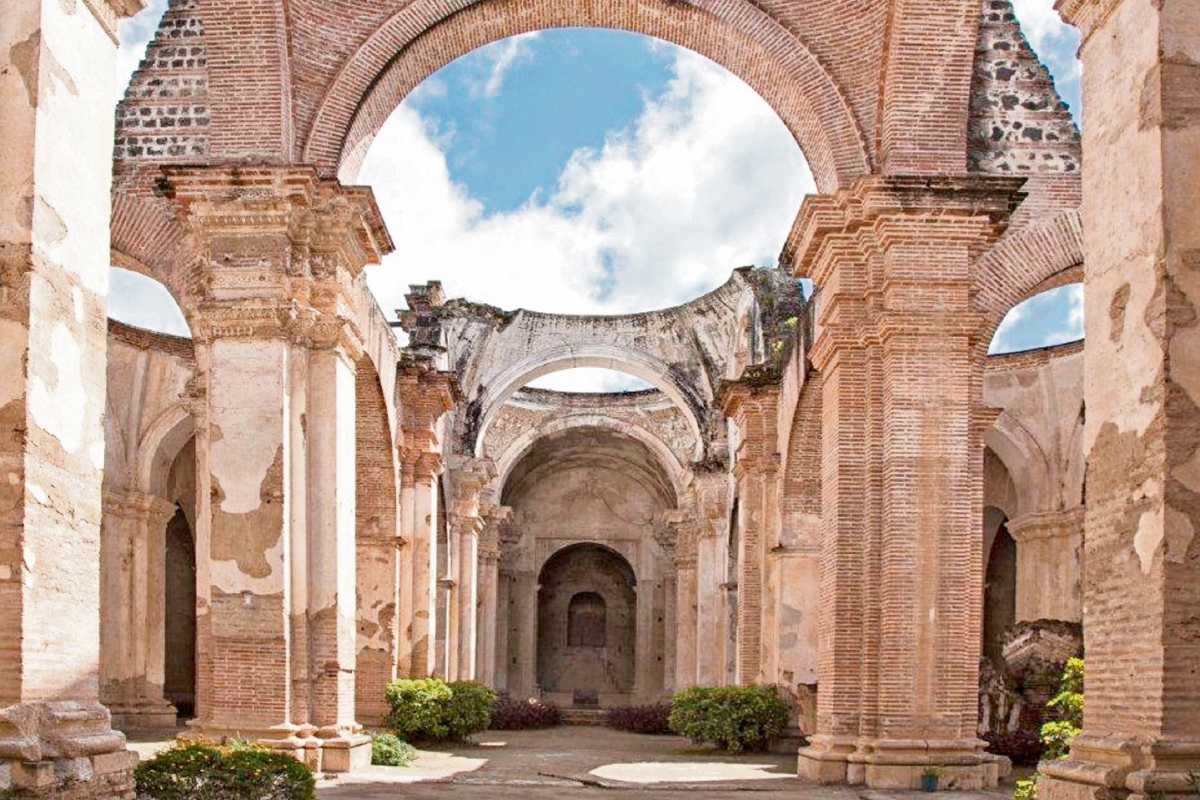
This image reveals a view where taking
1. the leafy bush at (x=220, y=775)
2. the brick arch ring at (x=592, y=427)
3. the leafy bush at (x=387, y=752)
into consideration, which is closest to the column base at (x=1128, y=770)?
the leafy bush at (x=220, y=775)

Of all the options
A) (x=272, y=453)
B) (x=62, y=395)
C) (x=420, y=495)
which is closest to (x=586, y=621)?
(x=420, y=495)

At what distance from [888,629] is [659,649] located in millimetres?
26857

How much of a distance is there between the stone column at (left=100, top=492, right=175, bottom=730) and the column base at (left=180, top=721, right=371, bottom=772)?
904 cm

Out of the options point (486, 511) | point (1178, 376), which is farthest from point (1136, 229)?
point (486, 511)

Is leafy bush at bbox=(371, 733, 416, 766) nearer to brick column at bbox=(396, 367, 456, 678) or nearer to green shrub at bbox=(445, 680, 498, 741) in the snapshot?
green shrub at bbox=(445, 680, 498, 741)

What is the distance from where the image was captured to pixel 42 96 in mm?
6434

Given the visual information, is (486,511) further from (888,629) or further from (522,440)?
(888,629)

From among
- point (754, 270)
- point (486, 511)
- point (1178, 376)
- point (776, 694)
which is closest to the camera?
point (1178, 376)

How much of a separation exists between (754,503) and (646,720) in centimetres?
942

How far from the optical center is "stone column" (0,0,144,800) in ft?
20.1

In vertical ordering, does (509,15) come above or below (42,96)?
above

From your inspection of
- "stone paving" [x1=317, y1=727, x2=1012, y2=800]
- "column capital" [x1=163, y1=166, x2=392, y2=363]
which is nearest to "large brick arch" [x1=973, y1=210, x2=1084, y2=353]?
"stone paving" [x1=317, y1=727, x2=1012, y2=800]

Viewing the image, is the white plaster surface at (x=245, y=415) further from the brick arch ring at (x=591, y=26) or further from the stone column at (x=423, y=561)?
the stone column at (x=423, y=561)

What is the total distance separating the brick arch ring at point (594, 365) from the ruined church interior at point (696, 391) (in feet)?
0.34
